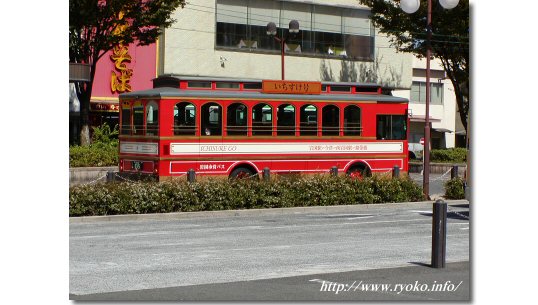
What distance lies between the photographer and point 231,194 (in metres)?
21.5

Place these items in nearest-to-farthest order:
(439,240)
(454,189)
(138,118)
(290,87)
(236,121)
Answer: (439,240)
(454,189)
(138,118)
(236,121)
(290,87)

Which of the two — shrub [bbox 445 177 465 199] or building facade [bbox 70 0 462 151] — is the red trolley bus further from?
shrub [bbox 445 177 465 199]

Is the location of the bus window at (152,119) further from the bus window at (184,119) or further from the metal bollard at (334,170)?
the metal bollard at (334,170)

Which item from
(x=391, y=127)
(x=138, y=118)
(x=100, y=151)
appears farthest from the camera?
(x=391, y=127)

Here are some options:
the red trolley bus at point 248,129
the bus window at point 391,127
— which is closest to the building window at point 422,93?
the bus window at point 391,127

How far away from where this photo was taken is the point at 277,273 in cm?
1289

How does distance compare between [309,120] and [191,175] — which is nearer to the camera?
[191,175]

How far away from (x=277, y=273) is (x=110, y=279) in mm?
2121

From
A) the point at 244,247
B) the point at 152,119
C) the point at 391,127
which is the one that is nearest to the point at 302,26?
the point at 391,127

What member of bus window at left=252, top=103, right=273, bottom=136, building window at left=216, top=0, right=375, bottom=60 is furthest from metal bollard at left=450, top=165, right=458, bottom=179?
building window at left=216, top=0, right=375, bottom=60

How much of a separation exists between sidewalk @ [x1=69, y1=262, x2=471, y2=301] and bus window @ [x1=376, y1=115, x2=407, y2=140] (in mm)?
14933

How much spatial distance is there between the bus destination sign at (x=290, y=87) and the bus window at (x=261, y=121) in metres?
0.46

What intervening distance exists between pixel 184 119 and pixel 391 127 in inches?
239

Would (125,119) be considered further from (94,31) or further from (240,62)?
(240,62)
